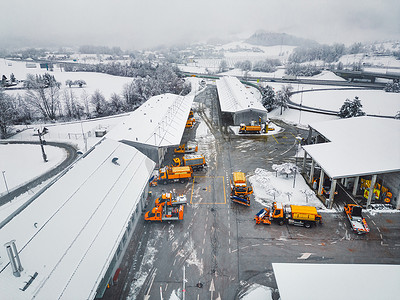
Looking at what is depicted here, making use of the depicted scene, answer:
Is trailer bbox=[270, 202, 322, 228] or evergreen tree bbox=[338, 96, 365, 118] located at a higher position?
evergreen tree bbox=[338, 96, 365, 118]

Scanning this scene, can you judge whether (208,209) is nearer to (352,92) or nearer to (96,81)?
(352,92)

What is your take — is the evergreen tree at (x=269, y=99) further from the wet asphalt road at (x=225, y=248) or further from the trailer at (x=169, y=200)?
the trailer at (x=169, y=200)

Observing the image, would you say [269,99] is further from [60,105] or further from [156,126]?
[60,105]

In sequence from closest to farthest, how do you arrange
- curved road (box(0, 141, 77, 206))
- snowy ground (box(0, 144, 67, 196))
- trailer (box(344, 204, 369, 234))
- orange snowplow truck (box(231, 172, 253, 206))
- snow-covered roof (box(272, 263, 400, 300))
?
snow-covered roof (box(272, 263, 400, 300)), trailer (box(344, 204, 369, 234)), orange snowplow truck (box(231, 172, 253, 206)), curved road (box(0, 141, 77, 206)), snowy ground (box(0, 144, 67, 196))

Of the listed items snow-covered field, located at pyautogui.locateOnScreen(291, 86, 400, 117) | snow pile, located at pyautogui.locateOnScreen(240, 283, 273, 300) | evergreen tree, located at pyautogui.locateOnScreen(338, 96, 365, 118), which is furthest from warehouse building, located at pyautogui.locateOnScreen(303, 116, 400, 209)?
snow-covered field, located at pyautogui.locateOnScreen(291, 86, 400, 117)

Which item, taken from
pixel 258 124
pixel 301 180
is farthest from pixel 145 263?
pixel 258 124

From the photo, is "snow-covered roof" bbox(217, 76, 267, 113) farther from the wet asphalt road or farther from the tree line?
the wet asphalt road

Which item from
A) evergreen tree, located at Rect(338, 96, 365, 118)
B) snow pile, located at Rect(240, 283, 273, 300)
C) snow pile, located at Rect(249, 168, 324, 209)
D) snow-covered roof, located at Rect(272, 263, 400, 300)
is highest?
evergreen tree, located at Rect(338, 96, 365, 118)
